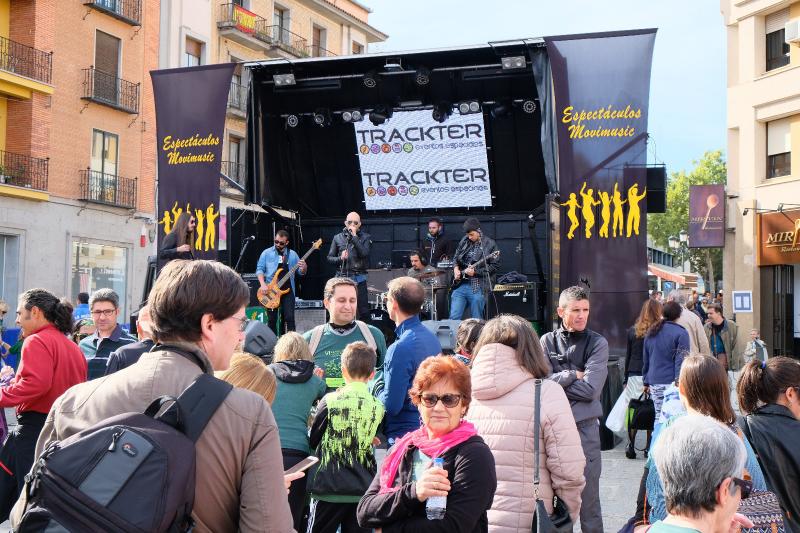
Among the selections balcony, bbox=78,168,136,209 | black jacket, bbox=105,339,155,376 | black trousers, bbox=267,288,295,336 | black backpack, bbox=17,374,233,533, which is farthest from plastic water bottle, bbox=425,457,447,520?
balcony, bbox=78,168,136,209

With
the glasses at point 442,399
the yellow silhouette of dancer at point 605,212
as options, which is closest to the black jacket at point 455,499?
the glasses at point 442,399

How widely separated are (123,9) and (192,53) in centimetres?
380

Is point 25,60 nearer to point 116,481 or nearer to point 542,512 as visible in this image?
point 542,512

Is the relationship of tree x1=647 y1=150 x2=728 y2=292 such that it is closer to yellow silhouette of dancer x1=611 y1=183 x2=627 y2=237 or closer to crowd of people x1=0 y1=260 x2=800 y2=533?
yellow silhouette of dancer x1=611 y1=183 x2=627 y2=237

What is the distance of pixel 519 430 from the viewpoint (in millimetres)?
3609

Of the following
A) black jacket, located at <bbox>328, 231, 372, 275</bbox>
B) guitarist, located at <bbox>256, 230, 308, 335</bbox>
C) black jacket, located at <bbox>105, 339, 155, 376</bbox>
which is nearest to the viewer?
black jacket, located at <bbox>105, 339, 155, 376</bbox>

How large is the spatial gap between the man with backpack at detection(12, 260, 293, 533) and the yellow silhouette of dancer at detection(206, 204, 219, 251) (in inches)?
387

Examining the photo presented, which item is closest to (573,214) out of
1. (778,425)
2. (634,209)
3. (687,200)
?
(634,209)

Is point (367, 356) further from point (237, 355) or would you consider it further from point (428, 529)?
point (428, 529)

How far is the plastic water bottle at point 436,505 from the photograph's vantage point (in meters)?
2.96

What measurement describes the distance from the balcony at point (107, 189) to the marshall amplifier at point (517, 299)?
58.3 ft

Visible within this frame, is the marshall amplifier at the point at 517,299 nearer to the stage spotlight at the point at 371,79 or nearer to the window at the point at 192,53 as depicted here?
the stage spotlight at the point at 371,79

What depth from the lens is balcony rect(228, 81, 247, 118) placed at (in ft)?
106

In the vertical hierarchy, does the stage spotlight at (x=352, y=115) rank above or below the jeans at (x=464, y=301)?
above
